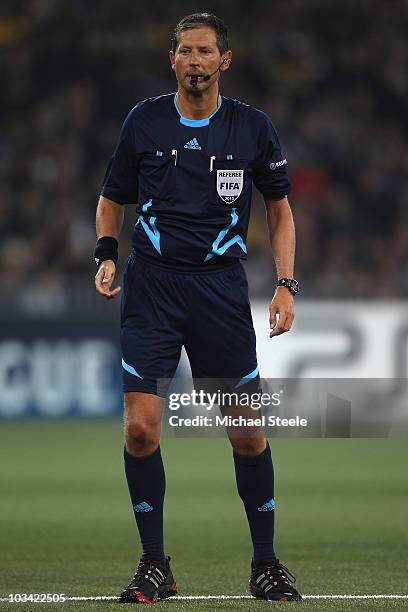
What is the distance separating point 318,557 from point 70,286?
7908mm

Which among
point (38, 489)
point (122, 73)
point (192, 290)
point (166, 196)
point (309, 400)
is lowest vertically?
point (38, 489)

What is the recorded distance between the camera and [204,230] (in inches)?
218

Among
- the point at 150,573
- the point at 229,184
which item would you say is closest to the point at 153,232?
the point at 229,184

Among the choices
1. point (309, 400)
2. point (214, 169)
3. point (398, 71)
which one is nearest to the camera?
point (214, 169)

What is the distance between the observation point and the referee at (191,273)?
18.0 feet

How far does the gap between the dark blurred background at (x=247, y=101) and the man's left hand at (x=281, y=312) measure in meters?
8.85

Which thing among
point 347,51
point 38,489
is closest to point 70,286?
point 38,489

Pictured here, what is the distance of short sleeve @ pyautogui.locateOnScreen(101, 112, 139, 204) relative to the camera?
5.63 meters

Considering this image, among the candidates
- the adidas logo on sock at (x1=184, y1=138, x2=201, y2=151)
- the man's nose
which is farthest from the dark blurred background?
the man's nose

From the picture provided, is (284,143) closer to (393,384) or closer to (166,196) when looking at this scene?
(393,384)

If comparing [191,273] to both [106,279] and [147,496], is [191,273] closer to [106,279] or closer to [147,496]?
[106,279]

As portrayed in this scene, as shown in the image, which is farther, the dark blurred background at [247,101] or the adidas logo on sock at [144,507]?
the dark blurred background at [247,101]

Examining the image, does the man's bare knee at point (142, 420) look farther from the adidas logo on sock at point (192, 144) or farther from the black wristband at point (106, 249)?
the adidas logo on sock at point (192, 144)

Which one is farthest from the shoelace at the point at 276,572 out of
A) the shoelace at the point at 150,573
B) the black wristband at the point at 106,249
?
the black wristband at the point at 106,249
